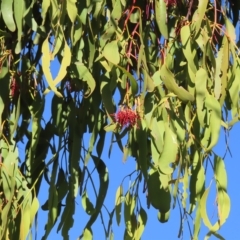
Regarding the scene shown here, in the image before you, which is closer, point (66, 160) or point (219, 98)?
point (219, 98)

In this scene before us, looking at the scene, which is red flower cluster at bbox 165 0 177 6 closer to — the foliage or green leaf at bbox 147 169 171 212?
the foliage

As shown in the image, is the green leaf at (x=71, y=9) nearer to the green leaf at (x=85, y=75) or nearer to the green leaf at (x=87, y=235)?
the green leaf at (x=85, y=75)

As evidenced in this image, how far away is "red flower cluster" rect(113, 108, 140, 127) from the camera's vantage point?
3.60ft

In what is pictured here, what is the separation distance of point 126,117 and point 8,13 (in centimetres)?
26

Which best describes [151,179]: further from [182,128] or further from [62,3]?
[62,3]

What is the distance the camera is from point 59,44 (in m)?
1.16

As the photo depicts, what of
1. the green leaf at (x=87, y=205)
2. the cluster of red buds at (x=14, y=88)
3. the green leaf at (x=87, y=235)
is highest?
the cluster of red buds at (x=14, y=88)

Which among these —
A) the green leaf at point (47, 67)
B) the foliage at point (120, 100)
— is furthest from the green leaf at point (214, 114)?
the green leaf at point (47, 67)

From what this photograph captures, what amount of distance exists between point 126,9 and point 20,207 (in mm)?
317

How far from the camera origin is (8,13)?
123 cm

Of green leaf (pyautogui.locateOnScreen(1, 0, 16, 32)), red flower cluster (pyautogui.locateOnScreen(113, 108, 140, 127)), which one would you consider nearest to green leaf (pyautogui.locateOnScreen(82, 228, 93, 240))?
red flower cluster (pyautogui.locateOnScreen(113, 108, 140, 127))

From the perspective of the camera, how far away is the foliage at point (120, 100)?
111cm

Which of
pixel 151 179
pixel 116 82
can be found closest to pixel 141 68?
pixel 116 82

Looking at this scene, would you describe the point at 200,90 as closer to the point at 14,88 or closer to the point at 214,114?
the point at 214,114
